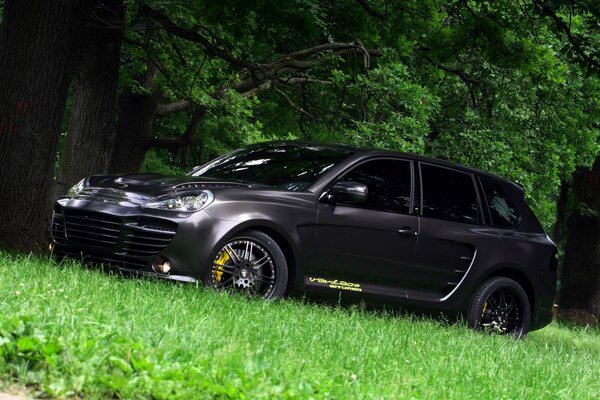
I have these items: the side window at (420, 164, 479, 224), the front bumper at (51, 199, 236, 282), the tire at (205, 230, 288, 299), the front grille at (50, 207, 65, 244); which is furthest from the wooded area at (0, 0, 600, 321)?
the tire at (205, 230, 288, 299)

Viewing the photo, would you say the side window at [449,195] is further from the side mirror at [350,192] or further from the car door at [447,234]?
the side mirror at [350,192]

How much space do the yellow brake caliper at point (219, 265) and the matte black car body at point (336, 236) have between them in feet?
0.37

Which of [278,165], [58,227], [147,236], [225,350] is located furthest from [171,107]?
[225,350]

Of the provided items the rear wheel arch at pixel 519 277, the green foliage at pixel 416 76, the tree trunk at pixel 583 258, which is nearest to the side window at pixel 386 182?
the rear wheel arch at pixel 519 277

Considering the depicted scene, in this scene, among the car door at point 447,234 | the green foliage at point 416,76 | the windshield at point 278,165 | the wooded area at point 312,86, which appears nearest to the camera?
the windshield at point 278,165

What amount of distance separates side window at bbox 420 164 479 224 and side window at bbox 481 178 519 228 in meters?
0.26

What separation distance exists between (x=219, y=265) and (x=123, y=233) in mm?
849

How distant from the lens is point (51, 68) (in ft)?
38.3

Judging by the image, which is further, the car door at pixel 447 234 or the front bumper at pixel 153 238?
the car door at pixel 447 234

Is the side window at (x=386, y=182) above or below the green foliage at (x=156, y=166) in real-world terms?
above

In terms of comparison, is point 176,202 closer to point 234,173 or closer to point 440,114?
point 234,173

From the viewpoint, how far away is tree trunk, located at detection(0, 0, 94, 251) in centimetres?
1152

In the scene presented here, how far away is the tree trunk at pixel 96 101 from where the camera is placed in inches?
527

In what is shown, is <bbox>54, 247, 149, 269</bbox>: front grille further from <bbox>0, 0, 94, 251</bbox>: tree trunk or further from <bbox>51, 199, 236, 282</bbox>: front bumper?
<bbox>0, 0, 94, 251</bbox>: tree trunk
